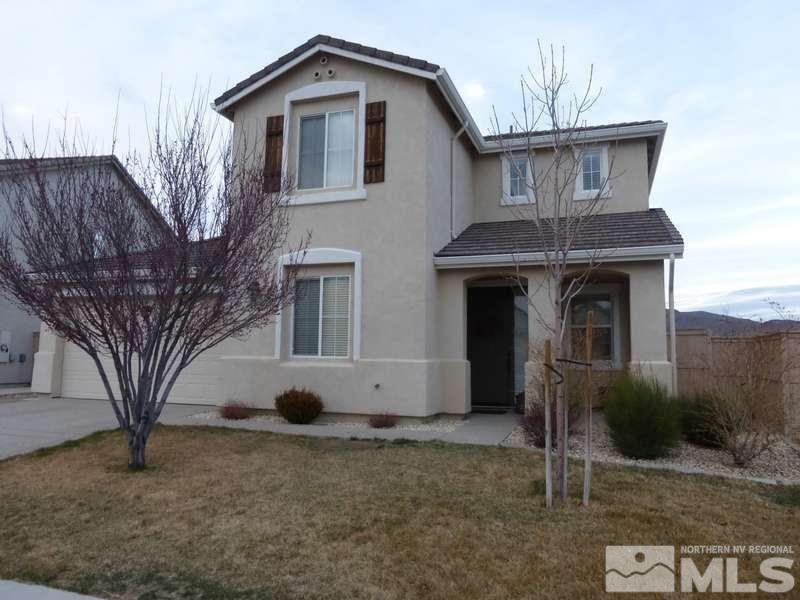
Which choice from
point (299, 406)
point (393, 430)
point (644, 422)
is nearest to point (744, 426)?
point (644, 422)

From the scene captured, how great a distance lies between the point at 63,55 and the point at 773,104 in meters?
13.2

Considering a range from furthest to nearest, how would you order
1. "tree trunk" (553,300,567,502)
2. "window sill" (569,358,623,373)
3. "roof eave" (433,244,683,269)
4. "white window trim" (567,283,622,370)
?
"white window trim" (567,283,622,370) → "window sill" (569,358,623,373) → "roof eave" (433,244,683,269) → "tree trunk" (553,300,567,502)

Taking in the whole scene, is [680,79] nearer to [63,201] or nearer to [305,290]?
[305,290]

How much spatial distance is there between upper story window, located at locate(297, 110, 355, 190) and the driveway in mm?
5788

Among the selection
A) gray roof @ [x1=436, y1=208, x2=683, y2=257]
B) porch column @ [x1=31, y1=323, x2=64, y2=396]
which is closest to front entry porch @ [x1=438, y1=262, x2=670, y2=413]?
gray roof @ [x1=436, y1=208, x2=683, y2=257]

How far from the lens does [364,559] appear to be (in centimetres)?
451

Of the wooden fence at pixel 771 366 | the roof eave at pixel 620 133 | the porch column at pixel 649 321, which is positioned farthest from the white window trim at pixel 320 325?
the wooden fence at pixel 771 366

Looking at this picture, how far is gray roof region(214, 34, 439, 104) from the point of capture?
1114cm

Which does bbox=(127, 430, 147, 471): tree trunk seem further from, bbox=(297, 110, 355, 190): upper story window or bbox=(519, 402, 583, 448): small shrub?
bbox=(297, 110, 355, 190): upper story window

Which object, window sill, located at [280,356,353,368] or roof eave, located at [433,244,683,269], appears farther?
window sill, located at [280,356,353,368]

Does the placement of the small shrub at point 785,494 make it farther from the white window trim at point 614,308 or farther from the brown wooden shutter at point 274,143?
the brown wooden shutter at point 274,143

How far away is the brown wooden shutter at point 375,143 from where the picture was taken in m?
11.4

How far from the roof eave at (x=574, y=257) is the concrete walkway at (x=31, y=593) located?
749 centimetres

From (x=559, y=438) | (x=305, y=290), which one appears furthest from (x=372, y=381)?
(x=559, y=438)
